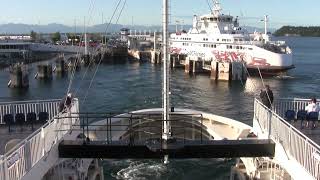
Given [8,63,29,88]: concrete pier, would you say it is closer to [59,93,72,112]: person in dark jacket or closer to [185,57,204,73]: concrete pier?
[185,57,204,73]: concrete pier

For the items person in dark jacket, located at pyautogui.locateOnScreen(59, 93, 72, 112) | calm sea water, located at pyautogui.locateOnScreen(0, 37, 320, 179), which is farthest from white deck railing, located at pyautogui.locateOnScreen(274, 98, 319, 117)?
person in dark jacket, located at pyautogui.locateOnScreen(59, 93, 72, 112)

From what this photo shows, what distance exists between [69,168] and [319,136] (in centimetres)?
890

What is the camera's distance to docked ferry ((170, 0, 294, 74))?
66.7 meters

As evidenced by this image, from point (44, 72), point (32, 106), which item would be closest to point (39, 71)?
point (44, 72)

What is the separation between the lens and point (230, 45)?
7269cm

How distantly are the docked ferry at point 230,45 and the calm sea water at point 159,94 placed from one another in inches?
113

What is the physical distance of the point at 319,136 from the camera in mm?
15836

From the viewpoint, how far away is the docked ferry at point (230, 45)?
6669 centimetres

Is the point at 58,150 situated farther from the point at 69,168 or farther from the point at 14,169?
the point at 14,169

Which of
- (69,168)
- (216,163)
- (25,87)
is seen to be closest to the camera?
(69,168)

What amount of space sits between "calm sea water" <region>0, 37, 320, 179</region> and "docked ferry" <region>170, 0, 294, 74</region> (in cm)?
286

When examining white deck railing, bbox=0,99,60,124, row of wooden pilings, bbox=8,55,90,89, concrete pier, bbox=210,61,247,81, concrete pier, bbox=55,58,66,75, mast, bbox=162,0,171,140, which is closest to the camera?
mast, bbox=162,0,171,140

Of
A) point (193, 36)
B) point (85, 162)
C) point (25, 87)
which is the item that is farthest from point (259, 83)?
point (85, 162)

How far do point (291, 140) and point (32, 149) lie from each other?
725 centimetres
